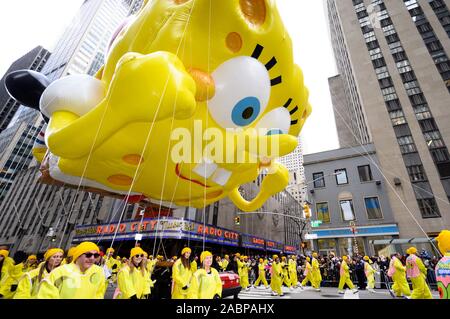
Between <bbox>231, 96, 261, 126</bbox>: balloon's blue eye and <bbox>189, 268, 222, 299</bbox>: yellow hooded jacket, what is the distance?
2.55m

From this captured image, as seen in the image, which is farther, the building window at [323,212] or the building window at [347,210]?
the building window at [323,212]

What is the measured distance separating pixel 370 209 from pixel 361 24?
27129 mm

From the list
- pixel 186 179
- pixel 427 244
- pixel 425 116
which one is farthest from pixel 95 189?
pixel 425 116

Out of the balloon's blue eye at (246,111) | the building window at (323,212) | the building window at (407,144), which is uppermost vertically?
the building window at (407,144)

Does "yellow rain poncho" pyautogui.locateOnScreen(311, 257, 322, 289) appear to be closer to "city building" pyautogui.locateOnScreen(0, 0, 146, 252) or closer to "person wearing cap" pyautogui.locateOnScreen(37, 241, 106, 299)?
"city building" pyautogui.locateOnScreen(0, 0, 146, 252)

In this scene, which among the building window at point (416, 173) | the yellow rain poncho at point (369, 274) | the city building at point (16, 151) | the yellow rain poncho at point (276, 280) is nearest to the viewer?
the yellow rain poncho at point (276, 280)

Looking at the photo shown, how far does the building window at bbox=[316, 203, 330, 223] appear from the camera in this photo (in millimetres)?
23237

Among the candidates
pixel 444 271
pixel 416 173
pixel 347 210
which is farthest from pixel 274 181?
pixel 416 173

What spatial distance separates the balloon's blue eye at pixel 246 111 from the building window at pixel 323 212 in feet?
73.7

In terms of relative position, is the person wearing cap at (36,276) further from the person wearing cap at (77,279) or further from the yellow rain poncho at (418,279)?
the yellow rain poncho at (418,279)

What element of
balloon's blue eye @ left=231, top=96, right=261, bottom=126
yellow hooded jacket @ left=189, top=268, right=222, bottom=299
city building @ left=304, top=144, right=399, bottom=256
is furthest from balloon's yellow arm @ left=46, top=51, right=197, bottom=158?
city building @ left=304, top=144, right=399, bottom=256

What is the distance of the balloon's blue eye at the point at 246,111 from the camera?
366 cm

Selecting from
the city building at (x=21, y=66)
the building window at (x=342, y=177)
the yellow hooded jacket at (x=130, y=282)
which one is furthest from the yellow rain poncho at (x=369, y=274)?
the city building at (x=21, y=66)
